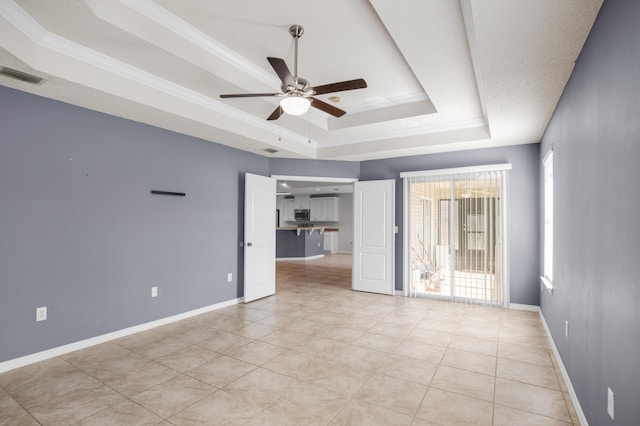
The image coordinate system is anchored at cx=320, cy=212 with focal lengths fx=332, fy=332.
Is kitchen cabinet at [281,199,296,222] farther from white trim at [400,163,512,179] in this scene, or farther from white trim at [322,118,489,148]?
white trim at [400,163,512,179]

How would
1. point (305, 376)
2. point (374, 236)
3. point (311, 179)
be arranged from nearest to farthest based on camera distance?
point (305, 376) < point (374, 236) < point (311, 179)

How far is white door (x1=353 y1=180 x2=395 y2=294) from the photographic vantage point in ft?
19.3

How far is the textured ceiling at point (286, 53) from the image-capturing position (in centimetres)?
220

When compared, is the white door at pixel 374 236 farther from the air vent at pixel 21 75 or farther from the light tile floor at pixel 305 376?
the air vent at pixel 21 75

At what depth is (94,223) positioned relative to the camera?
11.4ft

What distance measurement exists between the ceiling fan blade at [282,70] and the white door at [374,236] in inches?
140

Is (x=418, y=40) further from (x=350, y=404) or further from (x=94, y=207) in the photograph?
(x=94, y=207)

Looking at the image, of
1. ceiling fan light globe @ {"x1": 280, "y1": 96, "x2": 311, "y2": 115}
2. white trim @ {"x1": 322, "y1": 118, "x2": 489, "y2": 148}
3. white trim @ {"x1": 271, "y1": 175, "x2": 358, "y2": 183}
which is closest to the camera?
ceiling fan light globe @ {"x1": 280, "y1": 96, "x2": 311, "y2": 115}

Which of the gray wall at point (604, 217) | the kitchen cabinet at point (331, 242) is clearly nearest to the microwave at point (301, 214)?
the kitchen cabinet at point (331, 242)

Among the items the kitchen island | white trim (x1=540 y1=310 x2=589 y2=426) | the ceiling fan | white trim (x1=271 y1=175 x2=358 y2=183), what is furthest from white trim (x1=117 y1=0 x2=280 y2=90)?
the kitchen island

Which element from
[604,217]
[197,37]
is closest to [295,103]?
[197,37]

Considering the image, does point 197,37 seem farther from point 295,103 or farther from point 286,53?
point 295,103

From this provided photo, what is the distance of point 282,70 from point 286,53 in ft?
2.39

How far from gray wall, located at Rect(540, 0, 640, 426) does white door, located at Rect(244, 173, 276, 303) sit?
4008 millimetres
